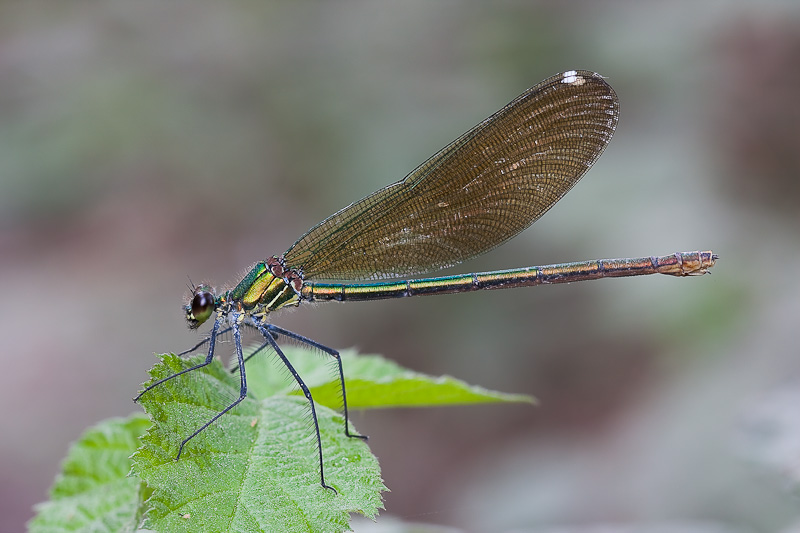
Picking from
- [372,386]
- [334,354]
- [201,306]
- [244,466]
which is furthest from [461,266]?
[244,466]

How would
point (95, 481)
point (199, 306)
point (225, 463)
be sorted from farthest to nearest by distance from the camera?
1. point (199, 306)
2. point (95, 481)
3. point (225, 463)

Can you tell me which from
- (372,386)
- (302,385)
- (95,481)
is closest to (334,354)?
(302,385)

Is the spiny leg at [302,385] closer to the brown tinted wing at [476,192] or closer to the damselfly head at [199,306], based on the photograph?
the damselfly head at [199,306]

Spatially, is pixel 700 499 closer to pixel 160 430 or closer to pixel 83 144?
pixel 160 430

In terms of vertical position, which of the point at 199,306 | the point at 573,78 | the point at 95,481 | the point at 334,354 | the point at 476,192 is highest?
the point at 573,78

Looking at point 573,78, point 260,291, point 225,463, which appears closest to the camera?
point 225,463

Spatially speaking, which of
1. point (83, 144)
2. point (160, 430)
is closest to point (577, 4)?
point (83, 144)

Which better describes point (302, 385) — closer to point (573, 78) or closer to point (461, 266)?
point (573, 78)

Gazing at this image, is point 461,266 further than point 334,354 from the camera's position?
Yes

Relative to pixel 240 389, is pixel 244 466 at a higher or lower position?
lower
